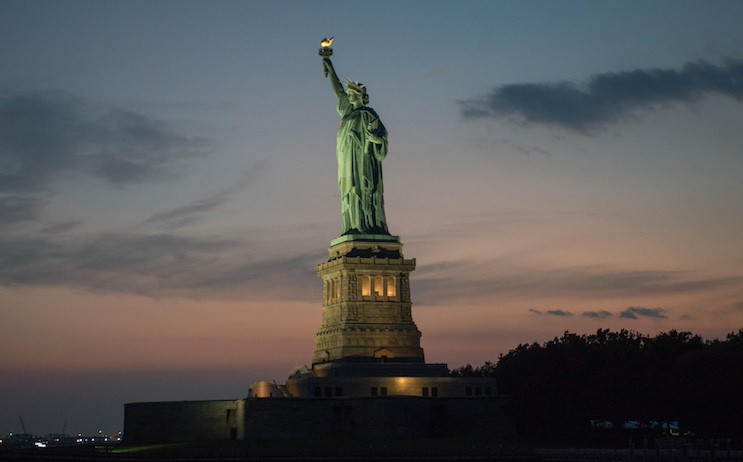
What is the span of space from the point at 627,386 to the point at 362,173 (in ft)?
77.4

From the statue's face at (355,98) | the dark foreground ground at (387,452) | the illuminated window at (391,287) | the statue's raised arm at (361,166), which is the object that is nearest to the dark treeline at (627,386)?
the dark foreground ground at (387,452)

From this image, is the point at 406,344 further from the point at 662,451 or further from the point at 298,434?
the point at 662,451

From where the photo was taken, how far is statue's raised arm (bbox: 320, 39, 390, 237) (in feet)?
299

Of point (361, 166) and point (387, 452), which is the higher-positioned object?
point (361, 166)

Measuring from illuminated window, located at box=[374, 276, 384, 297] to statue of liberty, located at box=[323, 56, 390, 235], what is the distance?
3646mm

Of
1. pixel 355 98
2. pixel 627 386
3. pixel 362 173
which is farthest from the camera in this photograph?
pixel 355 98

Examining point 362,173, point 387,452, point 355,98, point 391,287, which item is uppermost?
point 355,98

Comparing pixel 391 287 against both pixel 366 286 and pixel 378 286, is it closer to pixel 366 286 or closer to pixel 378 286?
pixel 378 286

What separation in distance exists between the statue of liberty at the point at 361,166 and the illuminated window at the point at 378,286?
3646 mm

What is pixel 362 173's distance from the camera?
91.6m

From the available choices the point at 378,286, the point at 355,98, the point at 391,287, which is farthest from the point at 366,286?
the point at 355,98

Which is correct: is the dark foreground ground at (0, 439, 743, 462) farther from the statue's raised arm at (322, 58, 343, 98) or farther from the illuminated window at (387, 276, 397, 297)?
the statue's raised arm at (322, 58, 343, 98)

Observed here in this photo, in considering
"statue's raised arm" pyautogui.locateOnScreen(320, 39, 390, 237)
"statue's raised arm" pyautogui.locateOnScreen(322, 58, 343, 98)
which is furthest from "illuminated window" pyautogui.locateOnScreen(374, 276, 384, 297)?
"statue's raised arm" pyautogui.locateOnScreen(322, 58, 343, 98)

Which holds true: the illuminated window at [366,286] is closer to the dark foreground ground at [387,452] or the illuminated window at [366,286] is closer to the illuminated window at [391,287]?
the illuminated window at [391,287]
